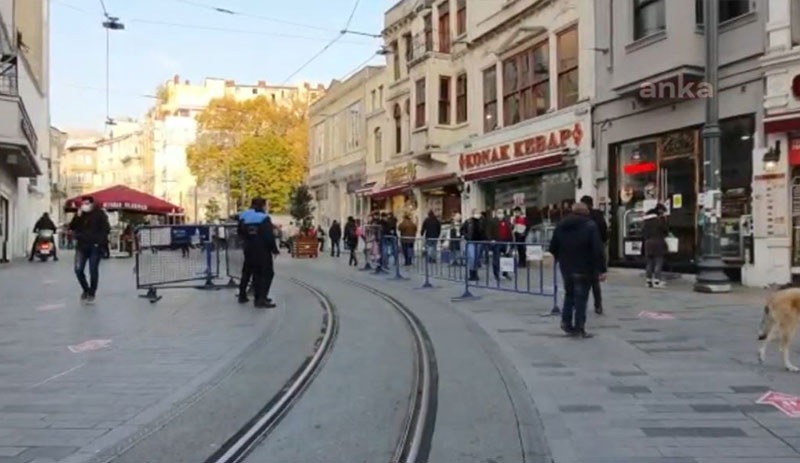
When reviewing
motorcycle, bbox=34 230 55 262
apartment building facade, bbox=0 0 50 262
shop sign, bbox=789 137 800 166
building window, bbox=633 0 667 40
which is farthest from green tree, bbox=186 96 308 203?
shop sign, bbox=789 137 800 166

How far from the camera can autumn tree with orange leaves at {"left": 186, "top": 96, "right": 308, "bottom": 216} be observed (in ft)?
233

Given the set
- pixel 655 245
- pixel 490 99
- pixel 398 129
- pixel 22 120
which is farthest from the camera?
pixel 398 129

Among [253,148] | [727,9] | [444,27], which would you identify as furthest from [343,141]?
[727,9]

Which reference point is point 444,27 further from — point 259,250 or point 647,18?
point 259,250

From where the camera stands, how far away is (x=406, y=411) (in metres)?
6.18

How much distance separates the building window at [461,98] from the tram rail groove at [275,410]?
21196mm

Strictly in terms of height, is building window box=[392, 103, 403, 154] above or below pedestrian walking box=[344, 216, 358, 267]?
above

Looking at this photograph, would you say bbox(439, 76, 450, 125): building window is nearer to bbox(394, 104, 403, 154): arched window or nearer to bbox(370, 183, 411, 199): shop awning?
bbox(370, 183, 411, 199): shop awning

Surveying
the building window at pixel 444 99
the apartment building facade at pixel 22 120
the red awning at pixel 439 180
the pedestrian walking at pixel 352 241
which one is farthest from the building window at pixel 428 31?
the apartment building facade at pixel 22 120

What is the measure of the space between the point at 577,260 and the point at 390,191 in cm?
2673

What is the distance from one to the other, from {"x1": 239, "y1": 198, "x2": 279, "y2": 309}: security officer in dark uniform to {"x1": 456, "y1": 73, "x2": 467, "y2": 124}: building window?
18297mm

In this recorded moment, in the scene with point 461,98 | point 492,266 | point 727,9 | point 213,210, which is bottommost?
point 492,266

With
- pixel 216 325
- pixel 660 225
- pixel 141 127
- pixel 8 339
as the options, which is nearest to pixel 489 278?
pixel 660 225

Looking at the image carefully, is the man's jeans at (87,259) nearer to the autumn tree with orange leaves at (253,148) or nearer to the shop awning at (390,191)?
the shop awning at (390,191)
